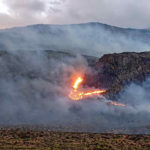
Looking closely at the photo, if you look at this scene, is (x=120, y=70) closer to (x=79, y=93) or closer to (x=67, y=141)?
(x=79, y=93)

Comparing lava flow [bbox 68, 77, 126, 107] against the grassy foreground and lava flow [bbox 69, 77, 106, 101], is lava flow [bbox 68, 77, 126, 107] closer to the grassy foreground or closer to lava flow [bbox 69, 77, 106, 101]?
lava flow [bbox 69, 77, 106, 101]

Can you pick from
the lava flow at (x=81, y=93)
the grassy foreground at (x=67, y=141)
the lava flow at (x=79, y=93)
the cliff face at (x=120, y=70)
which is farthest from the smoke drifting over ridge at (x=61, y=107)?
the grassy foreground at (x=67, y=141)

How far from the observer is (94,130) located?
290 feet

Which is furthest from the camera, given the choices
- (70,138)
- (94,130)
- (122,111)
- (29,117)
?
Answer: (122,111)

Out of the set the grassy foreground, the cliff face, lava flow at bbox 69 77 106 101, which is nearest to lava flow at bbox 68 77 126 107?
lava flow at bbox 69 77 106 101

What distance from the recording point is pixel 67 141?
65000mm

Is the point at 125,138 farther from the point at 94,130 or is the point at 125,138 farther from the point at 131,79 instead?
the point at 131,79

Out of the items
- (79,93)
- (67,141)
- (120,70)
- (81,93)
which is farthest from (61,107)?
(67,141)

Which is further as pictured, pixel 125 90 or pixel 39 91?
pixel 39 91

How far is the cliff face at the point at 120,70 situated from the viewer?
141m

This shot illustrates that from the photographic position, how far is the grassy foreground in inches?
2347

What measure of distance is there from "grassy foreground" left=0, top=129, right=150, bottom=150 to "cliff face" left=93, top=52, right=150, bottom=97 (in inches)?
2652

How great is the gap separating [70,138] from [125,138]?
11056 mm

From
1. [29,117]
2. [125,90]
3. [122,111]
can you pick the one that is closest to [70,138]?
[29,117]
